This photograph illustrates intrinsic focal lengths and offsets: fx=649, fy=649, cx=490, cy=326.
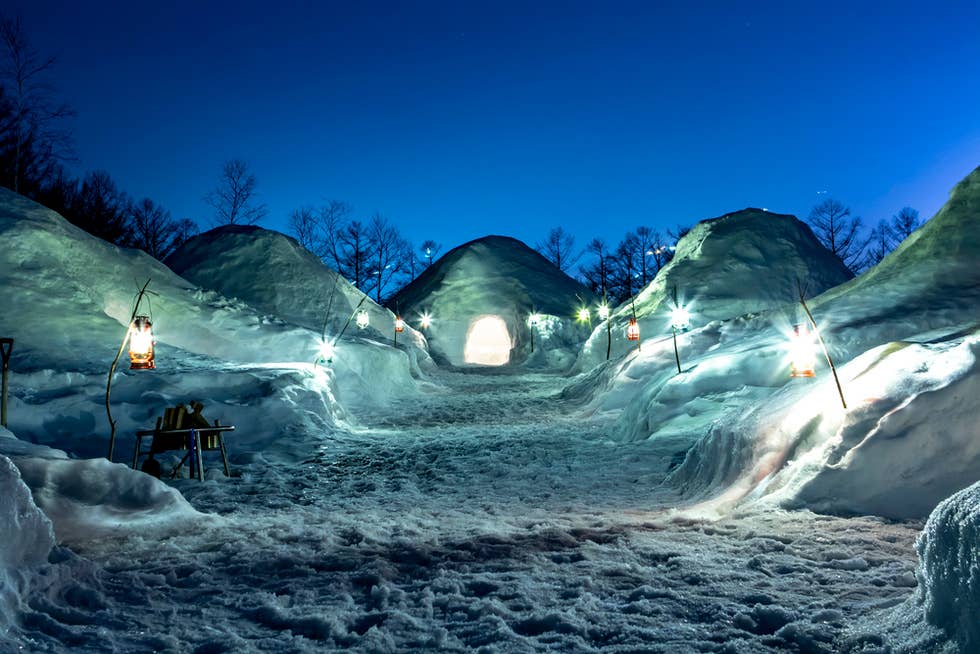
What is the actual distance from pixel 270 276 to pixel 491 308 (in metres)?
16.2

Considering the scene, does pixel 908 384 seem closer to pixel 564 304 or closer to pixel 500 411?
pixel 500 411

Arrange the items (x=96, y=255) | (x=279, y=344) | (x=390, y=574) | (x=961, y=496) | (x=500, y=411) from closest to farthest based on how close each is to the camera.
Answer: (x=961, y=496)
(x=390, y=574)
(x=500, y=411)
(x=96, y=255)
(x=279, y=344)

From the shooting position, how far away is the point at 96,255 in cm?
1686

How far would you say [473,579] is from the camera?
12.5 ft

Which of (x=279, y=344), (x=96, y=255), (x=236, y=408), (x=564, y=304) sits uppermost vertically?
(x=564, y=304)

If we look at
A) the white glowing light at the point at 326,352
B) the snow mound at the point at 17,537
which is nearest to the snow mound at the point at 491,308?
the white glowing light at the point at 326,352

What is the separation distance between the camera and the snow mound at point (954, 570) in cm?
228

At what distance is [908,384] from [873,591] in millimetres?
2522

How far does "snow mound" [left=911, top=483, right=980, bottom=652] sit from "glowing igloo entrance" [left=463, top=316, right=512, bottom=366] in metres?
39.0

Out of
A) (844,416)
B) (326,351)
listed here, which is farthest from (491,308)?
(844,416)

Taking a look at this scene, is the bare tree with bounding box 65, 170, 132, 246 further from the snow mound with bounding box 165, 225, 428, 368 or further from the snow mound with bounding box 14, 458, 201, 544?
the snow mound with bounding box 14, 458, 201, 544

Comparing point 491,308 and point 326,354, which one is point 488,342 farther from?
point 326,354

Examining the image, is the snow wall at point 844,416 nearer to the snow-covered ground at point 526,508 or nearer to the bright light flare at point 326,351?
the snow-covered ground at point 526,508

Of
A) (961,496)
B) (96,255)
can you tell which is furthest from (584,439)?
(96,255)
